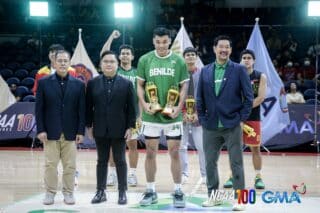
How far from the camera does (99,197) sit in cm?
580

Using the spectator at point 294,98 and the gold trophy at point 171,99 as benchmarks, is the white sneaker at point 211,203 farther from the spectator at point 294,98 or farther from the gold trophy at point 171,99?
the spectator at point 294,98

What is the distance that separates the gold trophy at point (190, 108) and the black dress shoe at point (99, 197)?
1680 millimetres

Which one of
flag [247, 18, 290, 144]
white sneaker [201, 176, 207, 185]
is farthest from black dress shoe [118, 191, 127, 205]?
flag [247, 18, 290, 144]

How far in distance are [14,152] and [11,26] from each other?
7958 mm

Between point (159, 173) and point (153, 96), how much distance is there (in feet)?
8.59

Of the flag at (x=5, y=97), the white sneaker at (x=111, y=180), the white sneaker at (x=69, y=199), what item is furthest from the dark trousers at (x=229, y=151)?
the flag at (x=5, y=97)

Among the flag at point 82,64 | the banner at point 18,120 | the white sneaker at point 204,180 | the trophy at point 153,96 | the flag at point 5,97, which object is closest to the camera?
the trophy at point 153,96

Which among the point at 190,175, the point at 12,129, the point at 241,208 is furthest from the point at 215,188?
the point at 12,129

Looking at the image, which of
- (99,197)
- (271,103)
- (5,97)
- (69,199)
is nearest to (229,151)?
(99,197)

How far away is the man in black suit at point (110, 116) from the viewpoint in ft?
18.9

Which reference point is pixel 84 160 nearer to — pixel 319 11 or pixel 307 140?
pixel 307 140

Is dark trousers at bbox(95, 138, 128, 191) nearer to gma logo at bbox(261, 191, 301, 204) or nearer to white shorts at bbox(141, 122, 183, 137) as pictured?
white shorts at bbox(141, 122, 183, 137)

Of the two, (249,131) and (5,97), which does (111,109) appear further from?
(5,97)

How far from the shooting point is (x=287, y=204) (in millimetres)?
5773
